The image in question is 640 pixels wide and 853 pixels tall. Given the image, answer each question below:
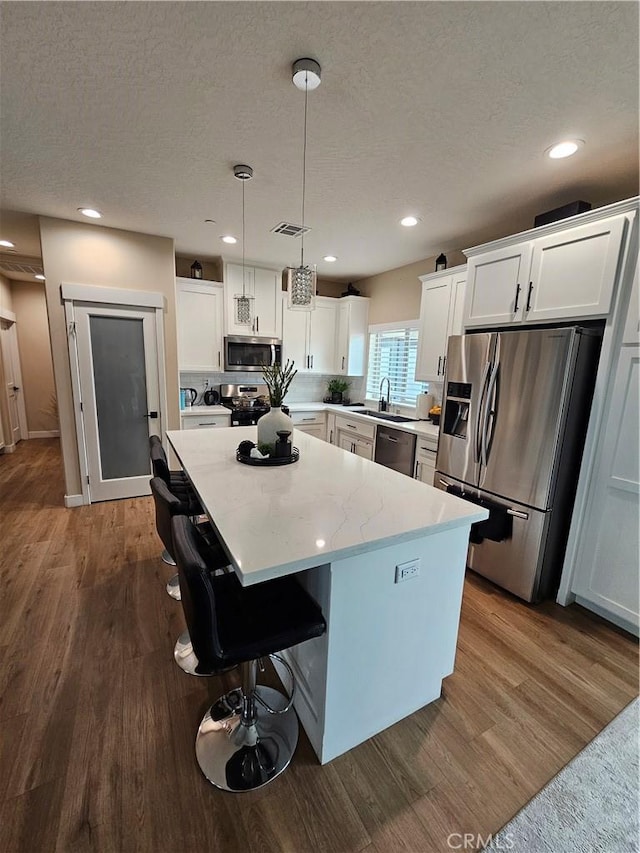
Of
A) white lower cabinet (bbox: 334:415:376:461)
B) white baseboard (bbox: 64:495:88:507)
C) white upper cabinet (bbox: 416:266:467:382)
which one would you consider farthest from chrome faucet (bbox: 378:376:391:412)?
white baseboard (bbox: 64:495:88:507)

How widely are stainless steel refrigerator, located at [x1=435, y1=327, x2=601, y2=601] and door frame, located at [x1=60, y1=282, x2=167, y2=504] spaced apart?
2.95 metres

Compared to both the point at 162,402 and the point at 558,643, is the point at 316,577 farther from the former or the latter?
the point at 162,402

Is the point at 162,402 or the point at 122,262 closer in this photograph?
the point at 122,262

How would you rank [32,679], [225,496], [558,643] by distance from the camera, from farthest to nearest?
[558,643] < [32,679] < [225,496]

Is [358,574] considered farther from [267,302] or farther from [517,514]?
[267,302]

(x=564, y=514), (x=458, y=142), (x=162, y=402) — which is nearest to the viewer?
(x=458, y=142)

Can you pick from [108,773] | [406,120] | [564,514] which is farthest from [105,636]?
[406,120]

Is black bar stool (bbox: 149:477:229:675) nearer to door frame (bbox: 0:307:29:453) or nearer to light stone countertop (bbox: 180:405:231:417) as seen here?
light stone countertop (bbox: 180:405:231:417)

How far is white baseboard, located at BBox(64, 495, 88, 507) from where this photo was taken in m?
3.63

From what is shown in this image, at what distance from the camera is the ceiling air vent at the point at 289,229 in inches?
126

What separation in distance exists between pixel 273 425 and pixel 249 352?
2.70 m

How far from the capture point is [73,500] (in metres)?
3.65

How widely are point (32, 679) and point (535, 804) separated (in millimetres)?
2223

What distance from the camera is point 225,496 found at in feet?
5.14
